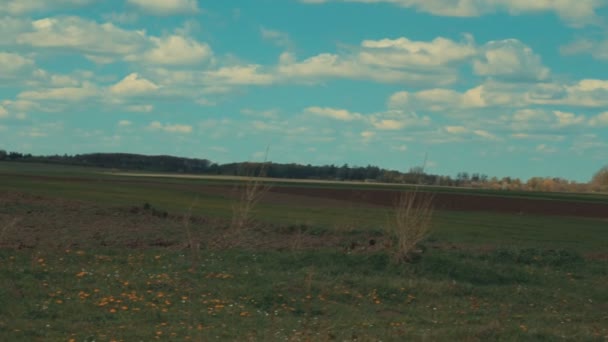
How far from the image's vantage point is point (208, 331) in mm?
11102

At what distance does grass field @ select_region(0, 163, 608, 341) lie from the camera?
37.2ft

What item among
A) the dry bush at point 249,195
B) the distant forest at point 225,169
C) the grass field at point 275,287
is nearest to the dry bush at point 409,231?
the grass field at point 275,287

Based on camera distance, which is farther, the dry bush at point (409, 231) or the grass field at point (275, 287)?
the dry bush at point (409, 231)

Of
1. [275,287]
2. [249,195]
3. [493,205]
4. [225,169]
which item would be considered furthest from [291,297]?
[225,169]

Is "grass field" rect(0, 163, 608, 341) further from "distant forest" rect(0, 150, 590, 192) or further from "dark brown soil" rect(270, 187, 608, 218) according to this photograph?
"distant forest" rect(0, 150, 590, 192)

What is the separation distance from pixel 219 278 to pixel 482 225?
24.4 metres

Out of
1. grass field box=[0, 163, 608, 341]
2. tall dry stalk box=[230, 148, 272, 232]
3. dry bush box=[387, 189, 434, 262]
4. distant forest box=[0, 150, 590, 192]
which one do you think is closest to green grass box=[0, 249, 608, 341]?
grass field box=[0, 163, 608, 341]

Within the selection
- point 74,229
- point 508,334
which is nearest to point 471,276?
point 508,334

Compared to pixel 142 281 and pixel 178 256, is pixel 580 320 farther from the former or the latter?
pixel 178 256

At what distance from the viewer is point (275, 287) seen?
15.0 m

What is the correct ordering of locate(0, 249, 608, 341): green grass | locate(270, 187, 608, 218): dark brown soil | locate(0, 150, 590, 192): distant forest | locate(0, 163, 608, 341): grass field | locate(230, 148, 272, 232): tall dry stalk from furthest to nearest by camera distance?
locate(0, 150, 590, 192): distant forest
locate(270, 187, 608, 218): dark brown soil
locate(230, 148, 272, 232): tall dry stalk
locate(0, 163, 608, 341): grass field
locate(0, 249, 608, 341): green grass

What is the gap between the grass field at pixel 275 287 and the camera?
1135 centimetres

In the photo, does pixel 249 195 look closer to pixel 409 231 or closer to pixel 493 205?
pixel 409 231

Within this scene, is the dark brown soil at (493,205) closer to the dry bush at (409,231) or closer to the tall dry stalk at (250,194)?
the tall dry stalk at (250,194)
